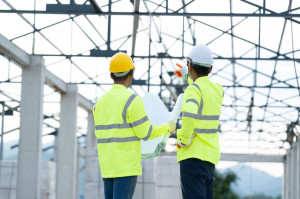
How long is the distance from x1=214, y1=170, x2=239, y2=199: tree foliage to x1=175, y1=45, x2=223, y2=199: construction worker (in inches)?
2520

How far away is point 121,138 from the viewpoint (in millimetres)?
5441

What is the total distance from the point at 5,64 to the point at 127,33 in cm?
439

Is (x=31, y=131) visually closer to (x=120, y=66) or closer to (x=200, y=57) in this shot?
(x=120, y=66)

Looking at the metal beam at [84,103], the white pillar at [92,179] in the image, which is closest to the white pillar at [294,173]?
the metal beam at [84,103]

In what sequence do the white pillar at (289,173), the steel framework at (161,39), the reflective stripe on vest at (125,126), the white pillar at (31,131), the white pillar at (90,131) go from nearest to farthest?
1. the reflective stripe on vest at (125,126)
2. the steel framework at (161,39)
3. the white pillar at (31,131)
4. the white pillar at (90,131)
5. the white pillar at (289,173)

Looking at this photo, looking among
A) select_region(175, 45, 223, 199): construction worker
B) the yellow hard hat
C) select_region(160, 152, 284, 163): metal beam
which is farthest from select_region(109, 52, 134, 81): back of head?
select_region(160, 152, 284, 163): metal beam

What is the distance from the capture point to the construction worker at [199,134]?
543cm

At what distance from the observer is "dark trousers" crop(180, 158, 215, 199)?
17.7 ft

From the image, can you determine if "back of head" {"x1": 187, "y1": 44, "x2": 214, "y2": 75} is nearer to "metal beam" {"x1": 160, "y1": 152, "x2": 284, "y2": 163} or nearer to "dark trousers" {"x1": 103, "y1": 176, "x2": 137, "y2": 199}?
"dark trousers" {"x1": 103, "y1": 176, "x2": 137, "y2": 199}

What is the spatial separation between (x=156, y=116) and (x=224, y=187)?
65877 millimetres

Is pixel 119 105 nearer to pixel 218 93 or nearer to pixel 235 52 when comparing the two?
pixel 218 93

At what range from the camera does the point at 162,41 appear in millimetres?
21641

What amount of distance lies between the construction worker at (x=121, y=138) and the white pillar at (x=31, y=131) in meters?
14.2

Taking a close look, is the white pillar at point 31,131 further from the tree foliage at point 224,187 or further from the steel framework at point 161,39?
the tree foliage at point 224,187
